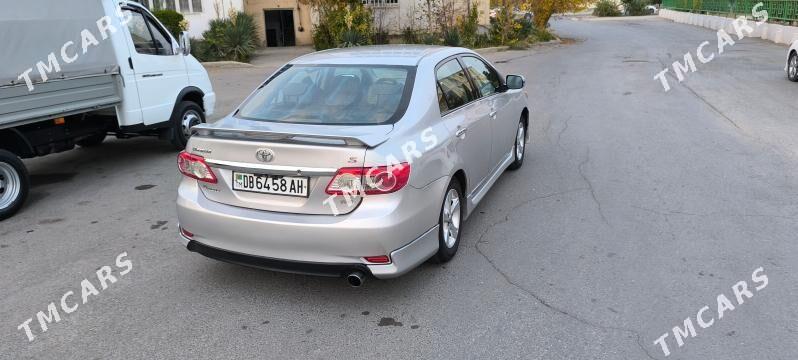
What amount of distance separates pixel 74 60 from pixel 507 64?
1340 centimetres

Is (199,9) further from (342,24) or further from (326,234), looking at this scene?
(326,234)

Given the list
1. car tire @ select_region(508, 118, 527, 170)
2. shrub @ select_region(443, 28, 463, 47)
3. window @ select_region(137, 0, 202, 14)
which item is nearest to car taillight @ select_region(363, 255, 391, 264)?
car tire @ select_region(508, 118, 527, 170)

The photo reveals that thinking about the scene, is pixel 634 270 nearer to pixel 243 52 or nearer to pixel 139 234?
pixel 139 234

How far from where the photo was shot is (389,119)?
13.6 feet

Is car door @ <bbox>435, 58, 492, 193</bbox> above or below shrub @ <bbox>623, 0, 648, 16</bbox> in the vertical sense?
below

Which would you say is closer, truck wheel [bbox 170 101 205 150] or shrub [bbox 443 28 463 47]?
truck wheel [bbox 170 101 205 150]

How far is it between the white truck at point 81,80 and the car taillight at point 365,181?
157 inches

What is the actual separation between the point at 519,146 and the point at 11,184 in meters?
5.30

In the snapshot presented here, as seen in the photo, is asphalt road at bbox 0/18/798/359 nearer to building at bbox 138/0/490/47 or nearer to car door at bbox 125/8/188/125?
car door at bbox 125/8/188/125

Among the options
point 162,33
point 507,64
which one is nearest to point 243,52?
point 507,64

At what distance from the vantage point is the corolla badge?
12.1 feet

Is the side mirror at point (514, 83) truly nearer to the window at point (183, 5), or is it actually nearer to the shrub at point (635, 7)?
the window at point (183, 5)

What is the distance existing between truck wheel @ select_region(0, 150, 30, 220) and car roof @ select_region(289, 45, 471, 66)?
10.3 feet

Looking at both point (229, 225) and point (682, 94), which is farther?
point (682, 94)
